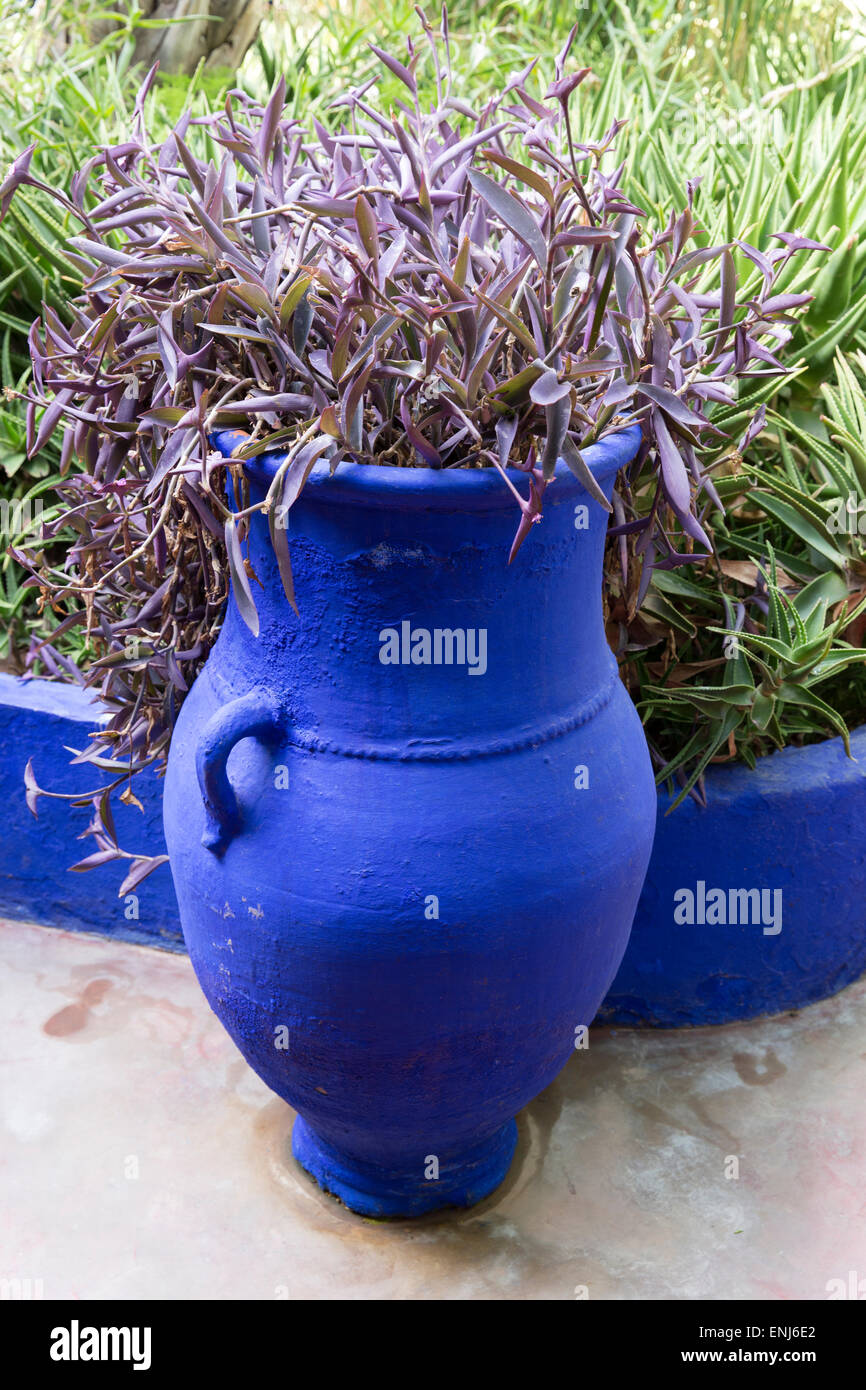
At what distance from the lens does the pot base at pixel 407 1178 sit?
175 centimetres

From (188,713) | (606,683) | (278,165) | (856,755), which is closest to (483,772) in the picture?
(606,683)

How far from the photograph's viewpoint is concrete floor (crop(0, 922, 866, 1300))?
172 centimetres

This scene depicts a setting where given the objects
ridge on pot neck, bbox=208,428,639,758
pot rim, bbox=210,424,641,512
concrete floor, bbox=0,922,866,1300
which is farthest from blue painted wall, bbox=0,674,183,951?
pot rim, bbox=210,424,641,512

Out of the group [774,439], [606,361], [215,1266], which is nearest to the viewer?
[606,361]

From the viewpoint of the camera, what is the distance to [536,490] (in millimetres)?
1208

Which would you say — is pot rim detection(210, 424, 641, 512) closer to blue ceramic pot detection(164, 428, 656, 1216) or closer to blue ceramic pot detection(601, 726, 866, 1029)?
blue ceramic pot detection(164, 428, 656, 1216)

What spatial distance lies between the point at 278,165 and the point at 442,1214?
1.42 metres

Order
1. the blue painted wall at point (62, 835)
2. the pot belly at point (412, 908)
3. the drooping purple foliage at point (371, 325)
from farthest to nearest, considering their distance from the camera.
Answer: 1. the blue painted wall at point (62, 835)
2. the pot belly at point (412, 908)
3. the drooping purple foliage at point (371, 325)

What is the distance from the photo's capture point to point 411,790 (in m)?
1.39

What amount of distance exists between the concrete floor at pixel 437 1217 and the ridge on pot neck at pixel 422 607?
0.80 metres

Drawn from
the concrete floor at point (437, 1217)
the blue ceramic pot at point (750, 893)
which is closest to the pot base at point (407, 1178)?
the concrete floor at point (437, 1217)

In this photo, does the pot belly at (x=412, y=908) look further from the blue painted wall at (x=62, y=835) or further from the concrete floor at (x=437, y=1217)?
the blue painted wall at (x=62, y=835)

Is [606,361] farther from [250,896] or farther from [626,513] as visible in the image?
[250,896]

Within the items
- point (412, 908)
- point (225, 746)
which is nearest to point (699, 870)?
point (412, 908)
